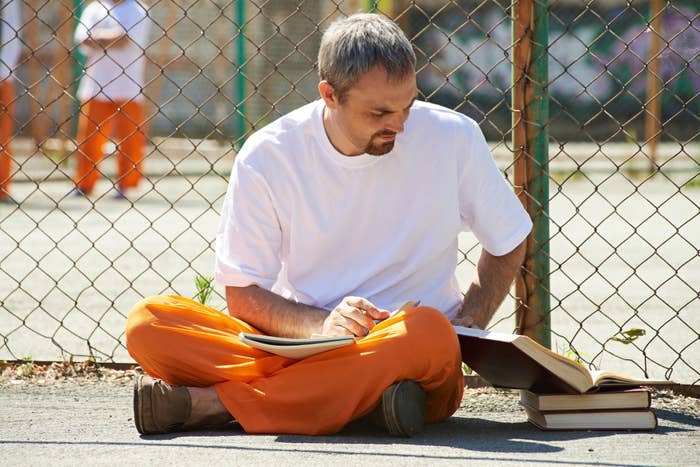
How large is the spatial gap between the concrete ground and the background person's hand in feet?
0.97

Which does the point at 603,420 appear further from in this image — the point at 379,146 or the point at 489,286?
the point at 379,146

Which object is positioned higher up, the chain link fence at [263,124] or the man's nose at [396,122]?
the man's nose at [396,122]

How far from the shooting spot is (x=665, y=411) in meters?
3.66

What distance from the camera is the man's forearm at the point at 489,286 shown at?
3.45 metres

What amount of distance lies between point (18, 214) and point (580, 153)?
880 cm

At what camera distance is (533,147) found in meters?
3.91

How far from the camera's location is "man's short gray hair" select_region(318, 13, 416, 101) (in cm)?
320

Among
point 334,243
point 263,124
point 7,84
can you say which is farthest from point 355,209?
point 263,124

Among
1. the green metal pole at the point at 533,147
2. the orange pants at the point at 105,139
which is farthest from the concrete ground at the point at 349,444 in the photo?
the orange pants at the point at 105,139

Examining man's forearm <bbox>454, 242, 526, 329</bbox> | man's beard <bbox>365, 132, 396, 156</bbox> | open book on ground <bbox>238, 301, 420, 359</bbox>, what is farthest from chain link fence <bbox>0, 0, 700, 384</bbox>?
open book on ground <bbox>238, 301, 420, 359</bbox>

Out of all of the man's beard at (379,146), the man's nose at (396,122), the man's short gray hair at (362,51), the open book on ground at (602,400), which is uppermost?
the man's short gray hair at (362,51)

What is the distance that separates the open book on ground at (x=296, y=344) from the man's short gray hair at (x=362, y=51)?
71cm

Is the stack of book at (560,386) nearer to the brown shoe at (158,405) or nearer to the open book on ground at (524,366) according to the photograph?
the open book on ground at (524,366)

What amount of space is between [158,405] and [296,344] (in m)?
0.46
